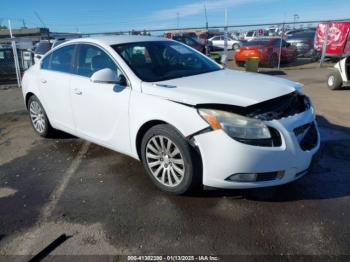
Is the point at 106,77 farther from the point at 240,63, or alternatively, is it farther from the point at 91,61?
the point at 240,63

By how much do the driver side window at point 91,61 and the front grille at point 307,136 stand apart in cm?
217

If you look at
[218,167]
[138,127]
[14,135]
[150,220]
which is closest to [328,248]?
[218,167]

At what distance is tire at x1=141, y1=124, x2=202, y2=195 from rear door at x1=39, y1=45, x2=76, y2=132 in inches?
62.1

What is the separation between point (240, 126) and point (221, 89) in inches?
21.7

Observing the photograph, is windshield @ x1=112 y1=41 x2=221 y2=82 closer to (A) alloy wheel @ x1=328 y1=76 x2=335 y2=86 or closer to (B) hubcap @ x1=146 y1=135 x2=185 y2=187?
(B) hubcap @ x1=146 y1=135 x2=185 y2=187

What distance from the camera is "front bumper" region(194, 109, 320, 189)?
2.93m

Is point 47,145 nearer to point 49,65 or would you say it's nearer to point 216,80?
point 49,65

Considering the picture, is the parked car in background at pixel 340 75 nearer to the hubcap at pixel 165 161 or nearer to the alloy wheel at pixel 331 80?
the alloy wheel at pixel 331 80

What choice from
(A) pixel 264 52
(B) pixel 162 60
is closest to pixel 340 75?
(A) pixel 264 52

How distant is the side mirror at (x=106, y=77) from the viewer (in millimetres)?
3625

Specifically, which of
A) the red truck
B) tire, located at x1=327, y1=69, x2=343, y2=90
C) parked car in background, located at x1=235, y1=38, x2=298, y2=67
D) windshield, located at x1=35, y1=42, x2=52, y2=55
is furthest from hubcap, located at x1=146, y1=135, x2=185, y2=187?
the red truck

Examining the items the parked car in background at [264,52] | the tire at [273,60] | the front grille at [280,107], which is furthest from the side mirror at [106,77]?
the tire at [273,60]

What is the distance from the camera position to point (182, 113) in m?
3.14

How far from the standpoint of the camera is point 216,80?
3748 millimetres
